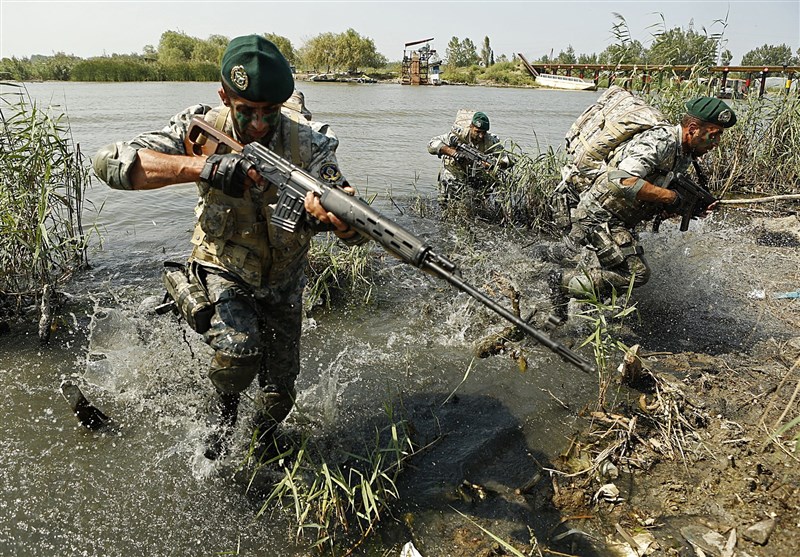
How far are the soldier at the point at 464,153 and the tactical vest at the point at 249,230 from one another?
17.2ft

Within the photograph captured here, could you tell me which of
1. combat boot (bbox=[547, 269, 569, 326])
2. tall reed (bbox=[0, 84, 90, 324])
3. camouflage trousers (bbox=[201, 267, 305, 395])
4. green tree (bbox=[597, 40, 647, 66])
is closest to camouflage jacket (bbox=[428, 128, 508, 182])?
green tree (bbox=[597, 40, 647, 66])

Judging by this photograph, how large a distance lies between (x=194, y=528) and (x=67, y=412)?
1.40 metres

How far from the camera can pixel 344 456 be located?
3.08 m

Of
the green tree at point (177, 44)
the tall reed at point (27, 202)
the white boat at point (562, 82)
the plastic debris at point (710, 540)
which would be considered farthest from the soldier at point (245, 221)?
the green tree at point (177, 44)

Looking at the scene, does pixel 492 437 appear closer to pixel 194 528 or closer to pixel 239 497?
pixel 239 497

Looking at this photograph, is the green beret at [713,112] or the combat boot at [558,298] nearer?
the green beret at [713,112]

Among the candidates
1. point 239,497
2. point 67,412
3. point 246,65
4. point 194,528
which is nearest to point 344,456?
point 239,497

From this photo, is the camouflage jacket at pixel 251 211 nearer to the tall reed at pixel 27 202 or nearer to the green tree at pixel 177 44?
the tall reed at pixel 27 202

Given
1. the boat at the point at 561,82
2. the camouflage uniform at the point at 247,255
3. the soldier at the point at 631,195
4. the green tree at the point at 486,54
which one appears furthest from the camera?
the green tree at the point at 486,54

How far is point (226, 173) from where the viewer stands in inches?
91.7

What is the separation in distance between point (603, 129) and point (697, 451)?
309 centimetres

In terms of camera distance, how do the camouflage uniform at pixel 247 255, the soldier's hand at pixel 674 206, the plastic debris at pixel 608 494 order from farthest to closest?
1. the soldier's hand at pixel 674 206
2. the plastic debris at pixel 608 494
3. the camouflage uniform at pixel 247 255

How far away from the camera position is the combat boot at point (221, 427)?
2951 millimetres

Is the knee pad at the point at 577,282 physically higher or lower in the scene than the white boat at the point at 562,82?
lower
